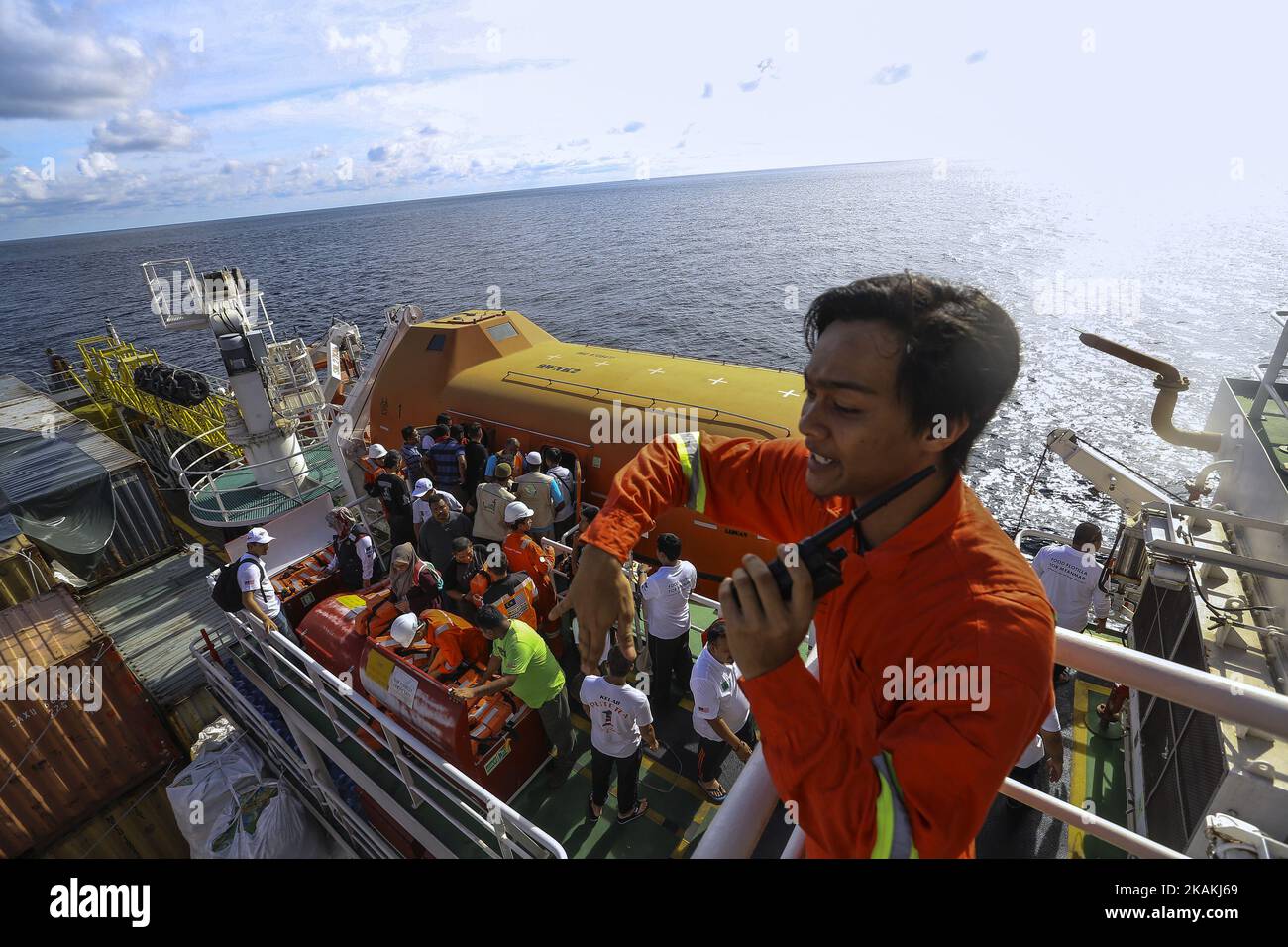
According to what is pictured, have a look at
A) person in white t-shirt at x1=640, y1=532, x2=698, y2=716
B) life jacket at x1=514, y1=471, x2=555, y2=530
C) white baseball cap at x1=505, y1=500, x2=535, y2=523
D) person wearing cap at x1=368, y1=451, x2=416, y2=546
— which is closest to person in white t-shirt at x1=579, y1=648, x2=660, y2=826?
person in white t-shirt at x1=640, y1=532, x2=698, y2=716

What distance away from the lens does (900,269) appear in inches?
1700

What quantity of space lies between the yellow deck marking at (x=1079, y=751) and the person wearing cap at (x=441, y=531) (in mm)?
6827

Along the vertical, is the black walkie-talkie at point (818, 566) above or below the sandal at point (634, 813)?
above

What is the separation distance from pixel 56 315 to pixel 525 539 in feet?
277

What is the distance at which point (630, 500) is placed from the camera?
2.05 metres

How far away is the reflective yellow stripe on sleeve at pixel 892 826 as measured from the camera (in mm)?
1123

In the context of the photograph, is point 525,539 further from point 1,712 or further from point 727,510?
point 1,712

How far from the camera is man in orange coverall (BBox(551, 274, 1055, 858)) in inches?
45.6

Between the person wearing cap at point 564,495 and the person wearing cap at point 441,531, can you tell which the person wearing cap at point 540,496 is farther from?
the person wearing cap at point 441,531

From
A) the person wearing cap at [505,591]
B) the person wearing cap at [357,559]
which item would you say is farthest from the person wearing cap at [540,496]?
the person wearing cap at [505,591]

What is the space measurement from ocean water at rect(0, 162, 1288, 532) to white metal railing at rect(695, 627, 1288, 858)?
13.4 meters

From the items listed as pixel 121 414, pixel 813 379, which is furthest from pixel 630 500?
pixel 121 414

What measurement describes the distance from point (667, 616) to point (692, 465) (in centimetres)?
420

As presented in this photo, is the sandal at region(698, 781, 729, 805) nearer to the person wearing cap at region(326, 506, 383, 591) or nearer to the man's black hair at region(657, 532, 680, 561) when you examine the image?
the man's black hair at region(657, 532, 680, 561)
